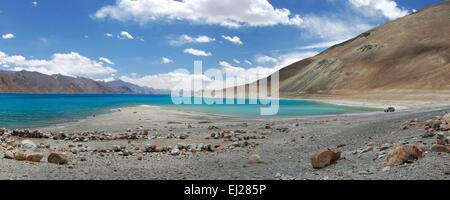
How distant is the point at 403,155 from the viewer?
972cm

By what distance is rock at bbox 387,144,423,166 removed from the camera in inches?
380

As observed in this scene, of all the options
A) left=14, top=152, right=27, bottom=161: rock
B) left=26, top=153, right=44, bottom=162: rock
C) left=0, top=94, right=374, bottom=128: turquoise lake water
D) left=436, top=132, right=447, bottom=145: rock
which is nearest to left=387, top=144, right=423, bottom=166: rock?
left=436, top=132, right=447, bottom=145: rock

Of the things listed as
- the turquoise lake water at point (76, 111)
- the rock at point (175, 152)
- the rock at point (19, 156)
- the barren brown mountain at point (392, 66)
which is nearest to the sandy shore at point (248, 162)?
the rock at point (175, 152)

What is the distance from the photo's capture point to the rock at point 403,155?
9648mm

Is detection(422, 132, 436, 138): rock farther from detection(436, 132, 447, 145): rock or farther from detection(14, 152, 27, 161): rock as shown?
detection(14, 152, 27, 161): rock

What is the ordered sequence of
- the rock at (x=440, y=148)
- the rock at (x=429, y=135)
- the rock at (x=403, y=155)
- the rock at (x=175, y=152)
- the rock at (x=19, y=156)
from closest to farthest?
the rock at (x=403, y=155), the rock at (x=440, y=148), the rock at (x=19, y=156), the rock at (x=429, y=135), the rock at (x=175, y=152)

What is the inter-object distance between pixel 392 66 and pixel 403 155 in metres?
122

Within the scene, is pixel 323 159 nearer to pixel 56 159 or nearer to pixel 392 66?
pixel 56 159

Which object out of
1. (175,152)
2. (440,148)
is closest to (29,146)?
(175,152)

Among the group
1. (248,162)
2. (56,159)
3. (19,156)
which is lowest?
(248,162)

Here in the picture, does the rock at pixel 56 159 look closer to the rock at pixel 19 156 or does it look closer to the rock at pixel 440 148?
the rock at pixel 19 156

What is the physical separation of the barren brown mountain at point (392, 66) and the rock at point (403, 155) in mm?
72847
